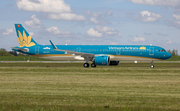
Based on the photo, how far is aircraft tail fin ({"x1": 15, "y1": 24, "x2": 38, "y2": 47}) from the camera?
5475cm

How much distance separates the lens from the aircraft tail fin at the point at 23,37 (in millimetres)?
54750

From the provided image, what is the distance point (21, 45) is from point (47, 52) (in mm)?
6630

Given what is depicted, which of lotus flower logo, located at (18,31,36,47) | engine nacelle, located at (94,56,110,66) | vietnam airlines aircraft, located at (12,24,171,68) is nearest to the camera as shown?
engine nacelle, located at (94,56,110,66)

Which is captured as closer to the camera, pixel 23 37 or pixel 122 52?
pixel 122 52

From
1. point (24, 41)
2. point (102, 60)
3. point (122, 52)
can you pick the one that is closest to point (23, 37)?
point (24, 41)

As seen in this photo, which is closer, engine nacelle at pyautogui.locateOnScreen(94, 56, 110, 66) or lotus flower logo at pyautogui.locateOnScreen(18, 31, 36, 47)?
engine nacelle at pyautogui.locateOnScreen(94, 56, 110, 66)

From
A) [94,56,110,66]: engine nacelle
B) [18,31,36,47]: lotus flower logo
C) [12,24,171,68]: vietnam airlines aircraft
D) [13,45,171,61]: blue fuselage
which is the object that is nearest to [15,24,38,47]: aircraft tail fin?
[18,31,36,47]: lotus flower logo

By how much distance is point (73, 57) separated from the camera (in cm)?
5147

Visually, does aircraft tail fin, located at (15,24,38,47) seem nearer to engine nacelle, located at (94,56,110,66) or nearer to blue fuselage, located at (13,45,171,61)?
blue fuselage, located at (13,45,171,61)

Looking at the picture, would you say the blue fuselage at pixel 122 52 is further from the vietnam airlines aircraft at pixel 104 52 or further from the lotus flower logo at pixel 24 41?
the lotus flower logo at pixel 24 41

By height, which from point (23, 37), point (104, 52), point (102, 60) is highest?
point (23, 37)

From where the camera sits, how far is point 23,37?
55.2m

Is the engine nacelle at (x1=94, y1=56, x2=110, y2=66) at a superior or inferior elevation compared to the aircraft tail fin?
inferior

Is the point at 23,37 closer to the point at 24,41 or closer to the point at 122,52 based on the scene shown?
the point at 24,41
